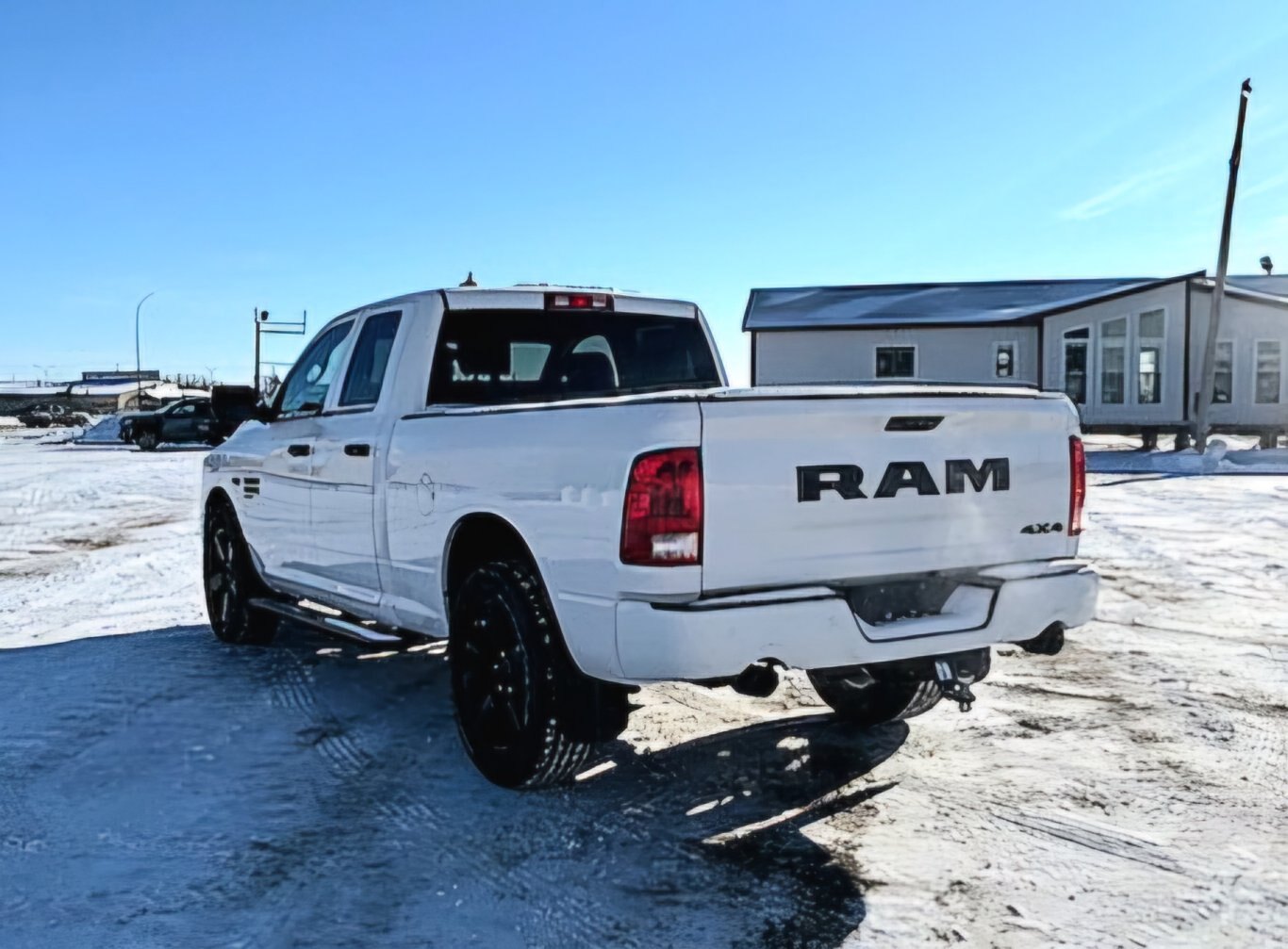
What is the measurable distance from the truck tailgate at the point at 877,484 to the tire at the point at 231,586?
4030mm

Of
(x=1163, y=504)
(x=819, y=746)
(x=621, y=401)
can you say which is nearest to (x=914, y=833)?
(x=819, y=746)

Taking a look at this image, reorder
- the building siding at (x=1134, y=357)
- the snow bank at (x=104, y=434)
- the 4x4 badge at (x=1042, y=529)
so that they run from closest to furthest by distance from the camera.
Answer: the 4x4 badge at (x=1042, y=529)
the building siding at (x=1134, y=357)
the snow bank at (x=104, y=434)

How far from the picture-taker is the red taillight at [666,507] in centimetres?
331

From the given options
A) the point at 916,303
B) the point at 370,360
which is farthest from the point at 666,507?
the point at 916,303

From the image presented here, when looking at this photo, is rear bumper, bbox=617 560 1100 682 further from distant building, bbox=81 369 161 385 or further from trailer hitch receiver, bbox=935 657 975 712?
distant building, bbox=81 369 161 385

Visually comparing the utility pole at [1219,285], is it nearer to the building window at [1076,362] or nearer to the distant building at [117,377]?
the building window at [1076,362]

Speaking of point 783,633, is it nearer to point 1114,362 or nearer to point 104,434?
point 1114,362

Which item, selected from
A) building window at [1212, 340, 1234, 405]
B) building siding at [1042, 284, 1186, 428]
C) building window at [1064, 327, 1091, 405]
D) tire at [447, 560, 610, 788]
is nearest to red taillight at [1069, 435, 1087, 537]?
tire at [447, 560, 610, 788]

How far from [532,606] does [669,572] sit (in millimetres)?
682

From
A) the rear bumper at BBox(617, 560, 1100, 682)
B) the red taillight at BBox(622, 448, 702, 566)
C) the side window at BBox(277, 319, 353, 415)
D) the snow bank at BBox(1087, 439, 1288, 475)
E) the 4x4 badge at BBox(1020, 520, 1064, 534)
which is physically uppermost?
the side window at BBox(277, 319, 353, 415)

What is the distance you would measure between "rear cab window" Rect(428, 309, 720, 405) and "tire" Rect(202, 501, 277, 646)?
2.24m

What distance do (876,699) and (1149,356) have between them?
26.5 metres

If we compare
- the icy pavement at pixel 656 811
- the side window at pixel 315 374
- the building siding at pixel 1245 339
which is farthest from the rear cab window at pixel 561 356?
the building siding at pixel 1245 339

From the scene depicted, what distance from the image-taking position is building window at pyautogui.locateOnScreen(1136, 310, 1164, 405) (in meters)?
28.0
